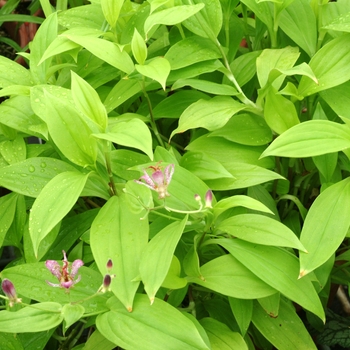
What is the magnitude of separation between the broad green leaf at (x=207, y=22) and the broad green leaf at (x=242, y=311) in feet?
1.24

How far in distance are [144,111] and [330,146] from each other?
33 cm

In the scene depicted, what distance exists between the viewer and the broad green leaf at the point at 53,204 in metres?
0.59

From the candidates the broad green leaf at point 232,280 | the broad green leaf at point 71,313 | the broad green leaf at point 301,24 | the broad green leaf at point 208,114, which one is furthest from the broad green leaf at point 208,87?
the broad green leaf at point 71,313

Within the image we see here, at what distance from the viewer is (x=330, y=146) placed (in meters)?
0.64

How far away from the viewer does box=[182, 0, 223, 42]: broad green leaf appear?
0.78 metres

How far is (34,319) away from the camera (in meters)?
0.57

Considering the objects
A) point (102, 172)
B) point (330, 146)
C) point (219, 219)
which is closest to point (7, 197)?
point (102, 172)

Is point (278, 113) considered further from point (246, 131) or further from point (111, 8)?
point (111, 8)

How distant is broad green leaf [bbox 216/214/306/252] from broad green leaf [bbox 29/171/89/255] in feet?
0.59

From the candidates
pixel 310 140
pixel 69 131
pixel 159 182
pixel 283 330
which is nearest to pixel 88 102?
pixel 69 131

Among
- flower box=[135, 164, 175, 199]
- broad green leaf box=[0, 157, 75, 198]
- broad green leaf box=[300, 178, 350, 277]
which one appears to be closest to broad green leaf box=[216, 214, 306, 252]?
broad green leaf box=[300, 178, 350, 277]

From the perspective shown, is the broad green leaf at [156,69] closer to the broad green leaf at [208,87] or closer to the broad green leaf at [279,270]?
the broad green leaf at [208,87]

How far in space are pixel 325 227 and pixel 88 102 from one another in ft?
1.05

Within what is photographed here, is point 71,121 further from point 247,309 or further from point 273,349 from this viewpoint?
point 273,349
